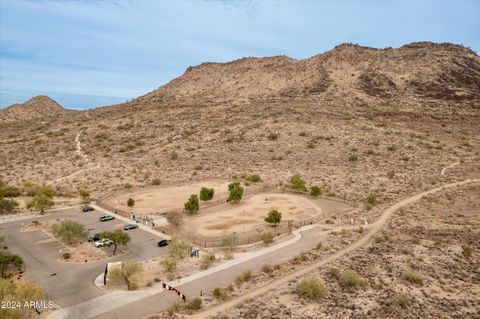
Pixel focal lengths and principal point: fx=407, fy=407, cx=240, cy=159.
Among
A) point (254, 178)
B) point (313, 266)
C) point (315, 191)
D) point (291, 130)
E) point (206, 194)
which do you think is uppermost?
point (291, 130)

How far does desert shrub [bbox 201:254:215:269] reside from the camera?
34641 mm

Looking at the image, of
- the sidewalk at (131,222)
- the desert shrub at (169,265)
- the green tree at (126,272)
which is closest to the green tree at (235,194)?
the sidewalk at (131,222)

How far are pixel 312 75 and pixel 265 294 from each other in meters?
109

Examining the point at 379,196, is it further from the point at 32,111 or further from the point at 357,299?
the point at 32,111

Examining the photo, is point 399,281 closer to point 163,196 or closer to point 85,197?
point 163,196

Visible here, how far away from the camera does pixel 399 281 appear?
31.7 m

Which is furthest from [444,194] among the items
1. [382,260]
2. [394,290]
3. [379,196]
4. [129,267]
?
[129,267]

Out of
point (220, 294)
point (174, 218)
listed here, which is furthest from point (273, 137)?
point (220, 294)

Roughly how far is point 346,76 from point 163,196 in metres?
83.6

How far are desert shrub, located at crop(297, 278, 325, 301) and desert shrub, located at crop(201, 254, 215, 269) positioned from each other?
8.57 meters

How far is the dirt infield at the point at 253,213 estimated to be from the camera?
45562 millimetres

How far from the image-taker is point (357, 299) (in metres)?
29.2

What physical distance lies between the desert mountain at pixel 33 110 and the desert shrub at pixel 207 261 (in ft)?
406

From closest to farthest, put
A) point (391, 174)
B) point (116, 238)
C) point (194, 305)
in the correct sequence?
point (194, 305), point (116, 238), point (391, 174)
